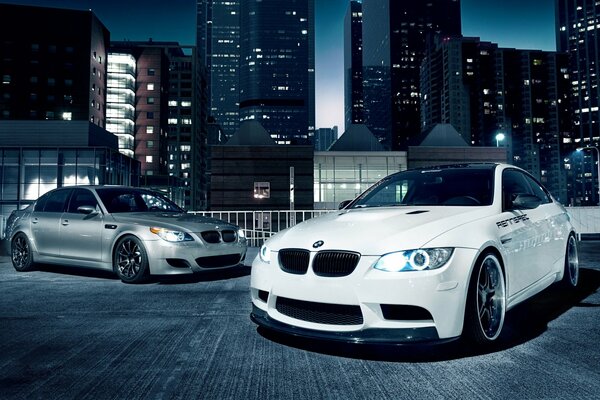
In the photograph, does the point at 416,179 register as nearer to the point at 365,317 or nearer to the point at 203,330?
the point at 365,317

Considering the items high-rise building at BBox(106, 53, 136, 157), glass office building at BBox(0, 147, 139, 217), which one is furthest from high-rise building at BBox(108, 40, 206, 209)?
glass office building at BBox(0, 147, 139, 217)

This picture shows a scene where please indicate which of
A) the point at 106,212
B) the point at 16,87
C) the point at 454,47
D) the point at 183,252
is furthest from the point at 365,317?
the point at 454,47

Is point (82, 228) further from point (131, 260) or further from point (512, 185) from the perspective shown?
point (512, 185)

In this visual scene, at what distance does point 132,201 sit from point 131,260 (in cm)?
139

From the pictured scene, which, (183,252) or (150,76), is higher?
(150,76)

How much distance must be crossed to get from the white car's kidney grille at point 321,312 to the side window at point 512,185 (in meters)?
1.83

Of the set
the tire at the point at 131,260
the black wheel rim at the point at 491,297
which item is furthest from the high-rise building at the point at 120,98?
the black wheel rim at the point at 491,297

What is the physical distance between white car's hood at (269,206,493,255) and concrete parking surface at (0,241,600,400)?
80cm

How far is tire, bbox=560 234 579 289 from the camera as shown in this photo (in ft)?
17.0

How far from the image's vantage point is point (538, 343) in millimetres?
3410

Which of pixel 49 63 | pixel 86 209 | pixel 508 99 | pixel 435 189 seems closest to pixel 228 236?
pixel 86 209

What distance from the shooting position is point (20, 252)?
306 inches

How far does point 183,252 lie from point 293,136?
7619 inches

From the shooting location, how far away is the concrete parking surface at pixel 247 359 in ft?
8.29
